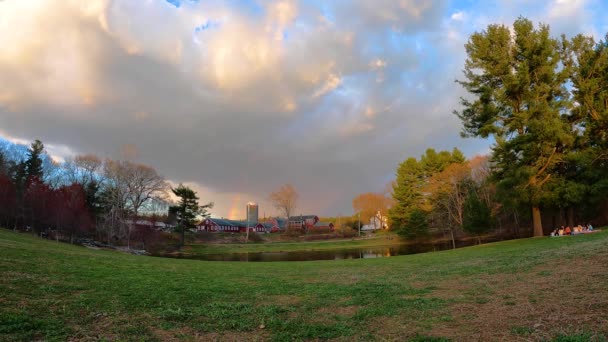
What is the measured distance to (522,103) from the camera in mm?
30078

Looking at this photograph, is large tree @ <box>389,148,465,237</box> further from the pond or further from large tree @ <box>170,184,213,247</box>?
large tree @ <box>170,184,213,247</box>

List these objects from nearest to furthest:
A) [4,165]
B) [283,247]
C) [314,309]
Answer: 1. [314,309]
2. [4,165]
3. [283,247]

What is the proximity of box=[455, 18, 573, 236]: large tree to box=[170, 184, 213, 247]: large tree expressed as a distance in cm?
4860

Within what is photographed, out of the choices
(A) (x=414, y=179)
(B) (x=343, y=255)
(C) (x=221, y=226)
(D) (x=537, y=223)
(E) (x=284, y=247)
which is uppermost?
(A) (x=414, y=179)

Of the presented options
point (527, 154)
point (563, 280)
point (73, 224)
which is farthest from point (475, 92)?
point (73, 224)

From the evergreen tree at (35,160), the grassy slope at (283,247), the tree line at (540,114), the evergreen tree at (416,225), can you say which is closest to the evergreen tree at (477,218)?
the tree line at (540,114)

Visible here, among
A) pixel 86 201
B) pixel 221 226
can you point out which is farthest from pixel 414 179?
pixel 221 226

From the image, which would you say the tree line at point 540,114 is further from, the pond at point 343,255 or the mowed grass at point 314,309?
the mowed grass at point 314,309

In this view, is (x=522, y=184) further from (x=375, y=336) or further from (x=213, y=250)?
(x=213, y=250)

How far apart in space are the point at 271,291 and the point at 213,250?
57984mm

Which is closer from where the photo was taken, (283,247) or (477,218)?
(477,218)

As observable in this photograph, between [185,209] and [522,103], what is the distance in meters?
53.6

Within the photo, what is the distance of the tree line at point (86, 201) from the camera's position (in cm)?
4469

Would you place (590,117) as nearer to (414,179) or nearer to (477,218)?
(477,218)
